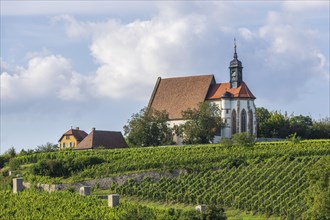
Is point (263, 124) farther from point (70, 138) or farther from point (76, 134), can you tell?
point (70, 138)

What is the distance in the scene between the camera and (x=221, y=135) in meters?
73.2

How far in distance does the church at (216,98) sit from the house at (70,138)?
8.89 metres

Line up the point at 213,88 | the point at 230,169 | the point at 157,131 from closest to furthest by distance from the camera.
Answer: the point at 230,169
the point at 157,131
the point at 213,88

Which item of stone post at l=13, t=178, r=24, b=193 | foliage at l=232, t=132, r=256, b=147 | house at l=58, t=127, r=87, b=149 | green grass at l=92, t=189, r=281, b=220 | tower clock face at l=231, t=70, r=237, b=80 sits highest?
tower clock face at l=231, t=70, r=237, b=80

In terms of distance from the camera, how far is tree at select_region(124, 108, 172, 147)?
7100cm

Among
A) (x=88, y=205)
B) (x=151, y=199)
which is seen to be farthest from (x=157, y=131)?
(x=88, y=205)

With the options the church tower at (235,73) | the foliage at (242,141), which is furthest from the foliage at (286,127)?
the foliage at (242,141)

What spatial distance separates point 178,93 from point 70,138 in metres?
13.0

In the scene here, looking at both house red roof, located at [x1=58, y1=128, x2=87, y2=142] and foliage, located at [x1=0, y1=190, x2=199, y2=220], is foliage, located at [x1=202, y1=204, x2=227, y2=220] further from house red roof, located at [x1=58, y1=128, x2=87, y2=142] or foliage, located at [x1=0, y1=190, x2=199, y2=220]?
house red roof, located at [x1=58, y1=128, x2=87, y2=142]

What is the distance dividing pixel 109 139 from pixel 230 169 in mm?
22550

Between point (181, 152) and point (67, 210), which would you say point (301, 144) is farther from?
point (67, 210)

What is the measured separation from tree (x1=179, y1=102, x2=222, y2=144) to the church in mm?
1258

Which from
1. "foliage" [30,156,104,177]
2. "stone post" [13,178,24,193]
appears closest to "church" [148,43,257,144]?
"foliage" [30,156,104,177]

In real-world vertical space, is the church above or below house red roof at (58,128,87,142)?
above
